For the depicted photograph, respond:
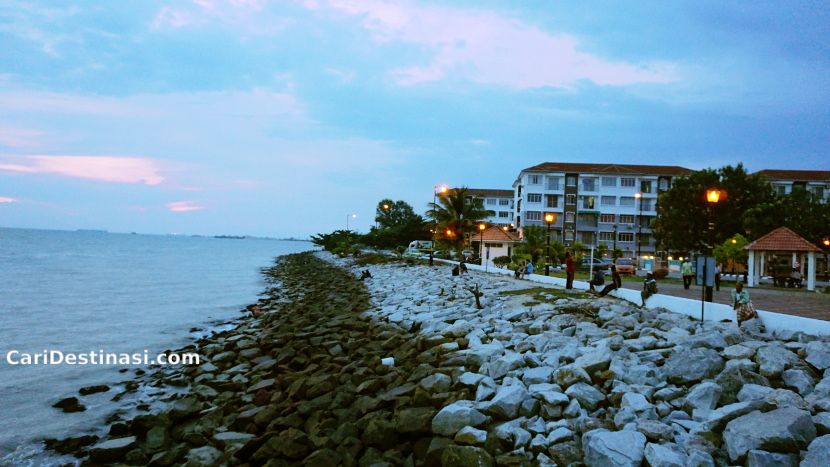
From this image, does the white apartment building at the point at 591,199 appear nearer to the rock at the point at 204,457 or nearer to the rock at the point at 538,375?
the rock at the point at 538,375

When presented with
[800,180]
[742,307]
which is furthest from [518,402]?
[800,180]

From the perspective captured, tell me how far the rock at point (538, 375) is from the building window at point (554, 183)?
67.9 m

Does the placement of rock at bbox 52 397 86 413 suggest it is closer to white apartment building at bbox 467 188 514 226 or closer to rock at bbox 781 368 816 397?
rock at bbox 781 368 816 397

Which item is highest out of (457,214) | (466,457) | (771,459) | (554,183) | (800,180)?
(800,180)

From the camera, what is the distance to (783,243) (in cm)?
2648

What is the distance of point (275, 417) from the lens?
8.49 metres

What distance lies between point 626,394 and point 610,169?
71.9 m

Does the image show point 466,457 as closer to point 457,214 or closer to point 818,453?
point 818,453

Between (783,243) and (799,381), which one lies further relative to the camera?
(783,243)

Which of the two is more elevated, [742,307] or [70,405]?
[742,307]

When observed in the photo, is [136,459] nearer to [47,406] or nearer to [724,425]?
[47,406]

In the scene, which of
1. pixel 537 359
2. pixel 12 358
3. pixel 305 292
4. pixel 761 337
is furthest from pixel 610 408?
pixel 305 292

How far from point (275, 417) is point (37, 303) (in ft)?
74.5

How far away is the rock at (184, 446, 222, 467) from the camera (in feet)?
23.7
